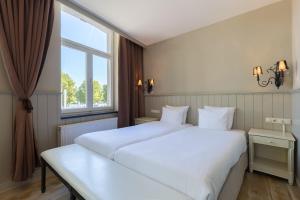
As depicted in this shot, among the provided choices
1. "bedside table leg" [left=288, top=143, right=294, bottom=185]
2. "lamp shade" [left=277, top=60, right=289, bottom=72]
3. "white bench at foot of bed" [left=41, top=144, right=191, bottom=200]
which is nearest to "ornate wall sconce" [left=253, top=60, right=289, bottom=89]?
"lamp shade" [left=277, top=60, right=289, bottom=72]

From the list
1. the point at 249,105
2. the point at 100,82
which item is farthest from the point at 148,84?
the point at 249,105

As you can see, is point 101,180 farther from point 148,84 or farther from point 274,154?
point 148,84

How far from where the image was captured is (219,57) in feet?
9.71

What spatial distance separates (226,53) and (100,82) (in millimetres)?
2568

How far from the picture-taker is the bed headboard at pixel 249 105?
2385mm

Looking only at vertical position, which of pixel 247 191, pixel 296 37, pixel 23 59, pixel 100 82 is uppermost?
pixel 296 37

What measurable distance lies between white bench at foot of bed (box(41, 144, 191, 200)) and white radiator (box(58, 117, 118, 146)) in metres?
0.75

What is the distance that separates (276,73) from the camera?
2.36m

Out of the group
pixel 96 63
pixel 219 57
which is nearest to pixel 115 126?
pixel 96 63

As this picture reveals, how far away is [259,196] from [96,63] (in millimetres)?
3393

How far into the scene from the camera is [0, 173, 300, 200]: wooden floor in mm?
1775

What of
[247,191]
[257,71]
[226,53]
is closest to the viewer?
[247,191]

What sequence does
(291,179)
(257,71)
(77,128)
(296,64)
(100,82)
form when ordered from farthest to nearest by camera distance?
(100,82)
(77,128)
(257,71)
(296,64)
(291,179)

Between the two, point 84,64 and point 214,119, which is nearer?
point 214,119
